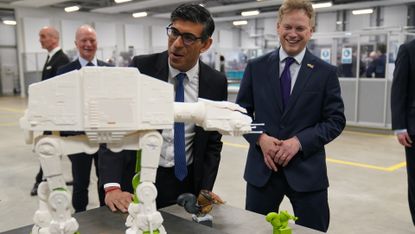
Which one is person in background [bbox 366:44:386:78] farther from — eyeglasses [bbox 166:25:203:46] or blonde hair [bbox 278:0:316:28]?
eyeglasses [bbox 166:25:203:46]

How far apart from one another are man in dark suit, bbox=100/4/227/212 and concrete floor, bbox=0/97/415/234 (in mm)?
2083

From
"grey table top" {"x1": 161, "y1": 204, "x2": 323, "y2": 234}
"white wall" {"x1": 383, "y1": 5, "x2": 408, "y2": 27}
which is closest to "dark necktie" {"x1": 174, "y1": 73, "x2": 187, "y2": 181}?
"grey table top" {"x1": 161, "y1": 204, "x2": 323, "y2": 234}

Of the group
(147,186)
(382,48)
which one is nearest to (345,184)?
(147,186)

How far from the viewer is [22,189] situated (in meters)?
4.52

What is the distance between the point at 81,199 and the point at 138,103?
262 centimetres

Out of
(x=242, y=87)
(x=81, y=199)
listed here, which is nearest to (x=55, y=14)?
(x=81, y=199)

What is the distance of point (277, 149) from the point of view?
1.86m

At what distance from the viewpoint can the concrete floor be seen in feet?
11.9

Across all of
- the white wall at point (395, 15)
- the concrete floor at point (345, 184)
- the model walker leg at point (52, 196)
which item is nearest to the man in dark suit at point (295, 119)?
the model walker leg at point (52, 196)

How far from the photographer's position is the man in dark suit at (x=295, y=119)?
185 centimetres

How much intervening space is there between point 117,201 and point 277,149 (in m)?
0.76

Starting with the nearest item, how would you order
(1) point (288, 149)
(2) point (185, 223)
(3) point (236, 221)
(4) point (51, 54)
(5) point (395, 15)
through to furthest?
1. (2) point (185, 223)
2. (3) point (236, 221)
3. (1) point (288, 149)
4. (4) point (51, 54)
5. (5) point (395, 15)

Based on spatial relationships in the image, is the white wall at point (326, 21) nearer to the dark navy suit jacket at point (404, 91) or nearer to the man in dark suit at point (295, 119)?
the dark navy suit jacket at point (404, 91)

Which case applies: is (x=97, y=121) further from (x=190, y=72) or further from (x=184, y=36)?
(x=190, y=72)
